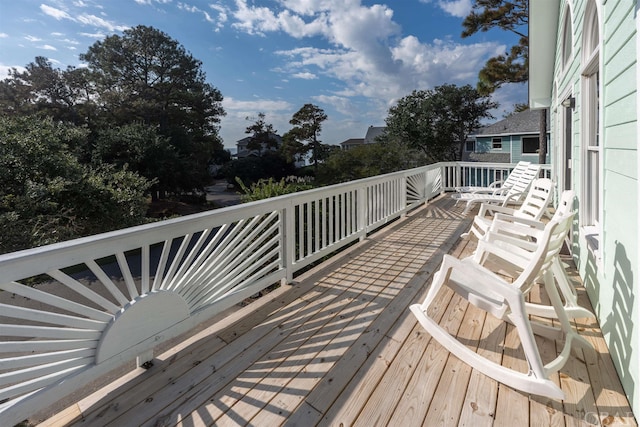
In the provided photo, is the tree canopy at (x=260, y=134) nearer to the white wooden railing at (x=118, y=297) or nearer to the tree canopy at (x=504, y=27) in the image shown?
the tree canopy at (x=504, y=27)

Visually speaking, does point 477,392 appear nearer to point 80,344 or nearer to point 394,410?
point 394,410

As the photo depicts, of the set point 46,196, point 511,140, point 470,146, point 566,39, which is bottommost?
point 46,196

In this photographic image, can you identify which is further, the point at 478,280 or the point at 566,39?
the point at 566,39

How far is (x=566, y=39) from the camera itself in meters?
4.30

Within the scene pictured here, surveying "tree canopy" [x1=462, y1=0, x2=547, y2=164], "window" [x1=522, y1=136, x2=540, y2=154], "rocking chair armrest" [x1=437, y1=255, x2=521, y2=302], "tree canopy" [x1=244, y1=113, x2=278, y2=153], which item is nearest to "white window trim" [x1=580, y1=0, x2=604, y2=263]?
"rocking chair armrest" [x1=437, y1=255, x2=521, y2=302]

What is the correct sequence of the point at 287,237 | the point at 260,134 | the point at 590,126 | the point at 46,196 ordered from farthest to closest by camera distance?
1. the point at 260,134
2. the point at 46,196
3. the point at 287,237
4. the point at 590,126

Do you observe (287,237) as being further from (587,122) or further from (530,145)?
(530,145)

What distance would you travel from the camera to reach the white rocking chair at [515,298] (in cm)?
175

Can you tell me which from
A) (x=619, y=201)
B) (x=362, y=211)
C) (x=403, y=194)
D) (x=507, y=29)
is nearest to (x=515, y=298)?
(x=619, y=201)

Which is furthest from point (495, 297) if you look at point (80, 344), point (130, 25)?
point (130, 25)

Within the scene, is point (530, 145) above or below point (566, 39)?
above

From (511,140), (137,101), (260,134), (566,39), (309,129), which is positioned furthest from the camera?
(260,134)

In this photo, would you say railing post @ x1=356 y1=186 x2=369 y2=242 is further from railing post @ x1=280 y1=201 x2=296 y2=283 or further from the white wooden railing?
railing post @ x1=280 y1=201 x2=296 y2=283

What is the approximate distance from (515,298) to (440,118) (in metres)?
26.0
